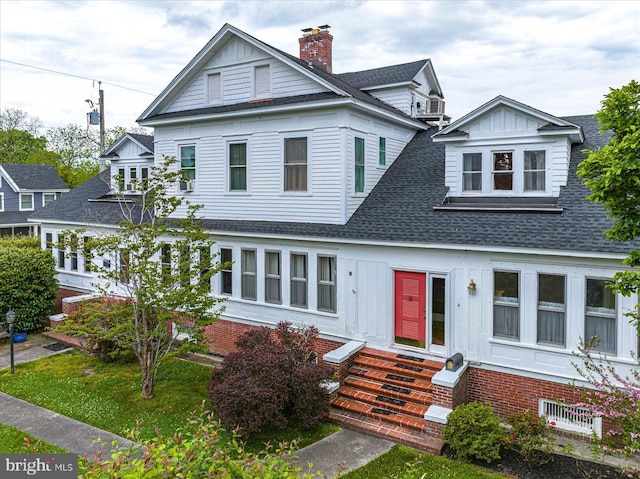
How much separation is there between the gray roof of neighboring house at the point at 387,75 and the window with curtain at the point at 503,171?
6.17m

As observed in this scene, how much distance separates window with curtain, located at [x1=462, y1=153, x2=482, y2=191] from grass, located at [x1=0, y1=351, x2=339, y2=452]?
6935 mm

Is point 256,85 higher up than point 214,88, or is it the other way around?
point 214,88

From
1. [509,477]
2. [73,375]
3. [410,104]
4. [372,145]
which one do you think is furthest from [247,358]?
[410,104]

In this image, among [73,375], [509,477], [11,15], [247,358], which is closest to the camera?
[509,477]

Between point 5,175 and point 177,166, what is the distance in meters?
25.9

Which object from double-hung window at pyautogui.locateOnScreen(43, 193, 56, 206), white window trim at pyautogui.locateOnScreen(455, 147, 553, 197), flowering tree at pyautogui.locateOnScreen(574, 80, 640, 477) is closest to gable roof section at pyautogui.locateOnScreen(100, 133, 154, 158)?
white window trim at pyautogui.locateOnScreen(455, 147, 553, 197)

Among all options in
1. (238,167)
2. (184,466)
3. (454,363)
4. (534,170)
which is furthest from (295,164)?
(184,466)

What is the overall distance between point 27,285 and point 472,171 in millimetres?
15923

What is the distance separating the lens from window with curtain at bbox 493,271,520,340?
1033cm

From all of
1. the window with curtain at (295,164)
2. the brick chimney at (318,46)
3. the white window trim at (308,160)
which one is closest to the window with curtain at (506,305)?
the white window trim at (308,160)

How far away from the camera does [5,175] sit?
1358 inches

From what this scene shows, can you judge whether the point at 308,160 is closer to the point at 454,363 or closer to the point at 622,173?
the point at 454,363

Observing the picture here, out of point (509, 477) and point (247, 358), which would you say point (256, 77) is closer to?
point (247, 358)

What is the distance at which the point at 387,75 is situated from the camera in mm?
17828
